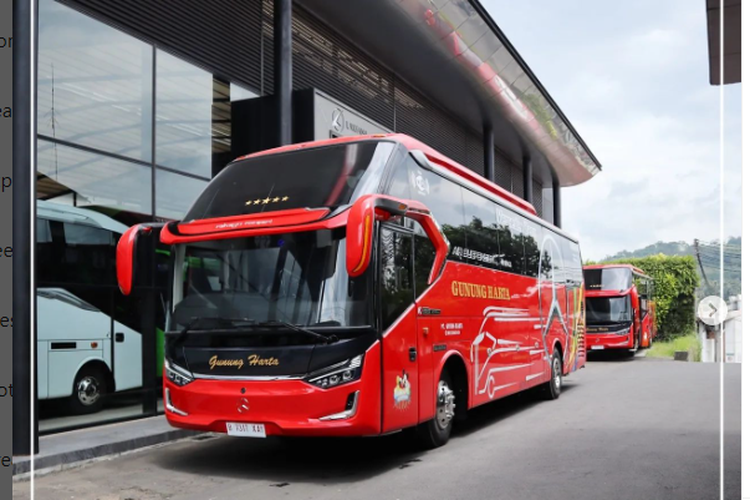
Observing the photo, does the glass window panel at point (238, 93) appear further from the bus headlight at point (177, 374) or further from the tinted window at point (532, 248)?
the bus headlight at point (177, 374)

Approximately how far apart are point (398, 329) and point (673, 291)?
30721mm

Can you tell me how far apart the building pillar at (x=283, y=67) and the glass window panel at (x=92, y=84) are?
7.22ft

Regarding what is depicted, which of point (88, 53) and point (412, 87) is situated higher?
point (412, 87)

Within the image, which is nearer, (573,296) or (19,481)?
(19,481)

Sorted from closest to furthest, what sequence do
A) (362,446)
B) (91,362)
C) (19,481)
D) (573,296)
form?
(19,481) < (362,446) < (91,362) < (573,296)

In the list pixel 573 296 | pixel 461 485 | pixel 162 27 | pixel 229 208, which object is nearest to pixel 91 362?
pixel 229 208

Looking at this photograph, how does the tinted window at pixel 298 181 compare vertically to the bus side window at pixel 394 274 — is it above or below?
above

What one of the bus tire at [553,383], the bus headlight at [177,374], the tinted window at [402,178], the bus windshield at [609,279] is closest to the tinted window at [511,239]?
the bus tire at [553,383]

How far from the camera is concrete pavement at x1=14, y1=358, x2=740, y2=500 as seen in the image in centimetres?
693

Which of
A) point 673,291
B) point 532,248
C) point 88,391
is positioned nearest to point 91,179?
point 88,391

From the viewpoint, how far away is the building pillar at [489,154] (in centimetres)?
2509

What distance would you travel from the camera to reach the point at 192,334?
801 centimetres

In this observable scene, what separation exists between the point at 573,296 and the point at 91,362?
10271 mm

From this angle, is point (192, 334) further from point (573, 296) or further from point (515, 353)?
point (573, 296)
